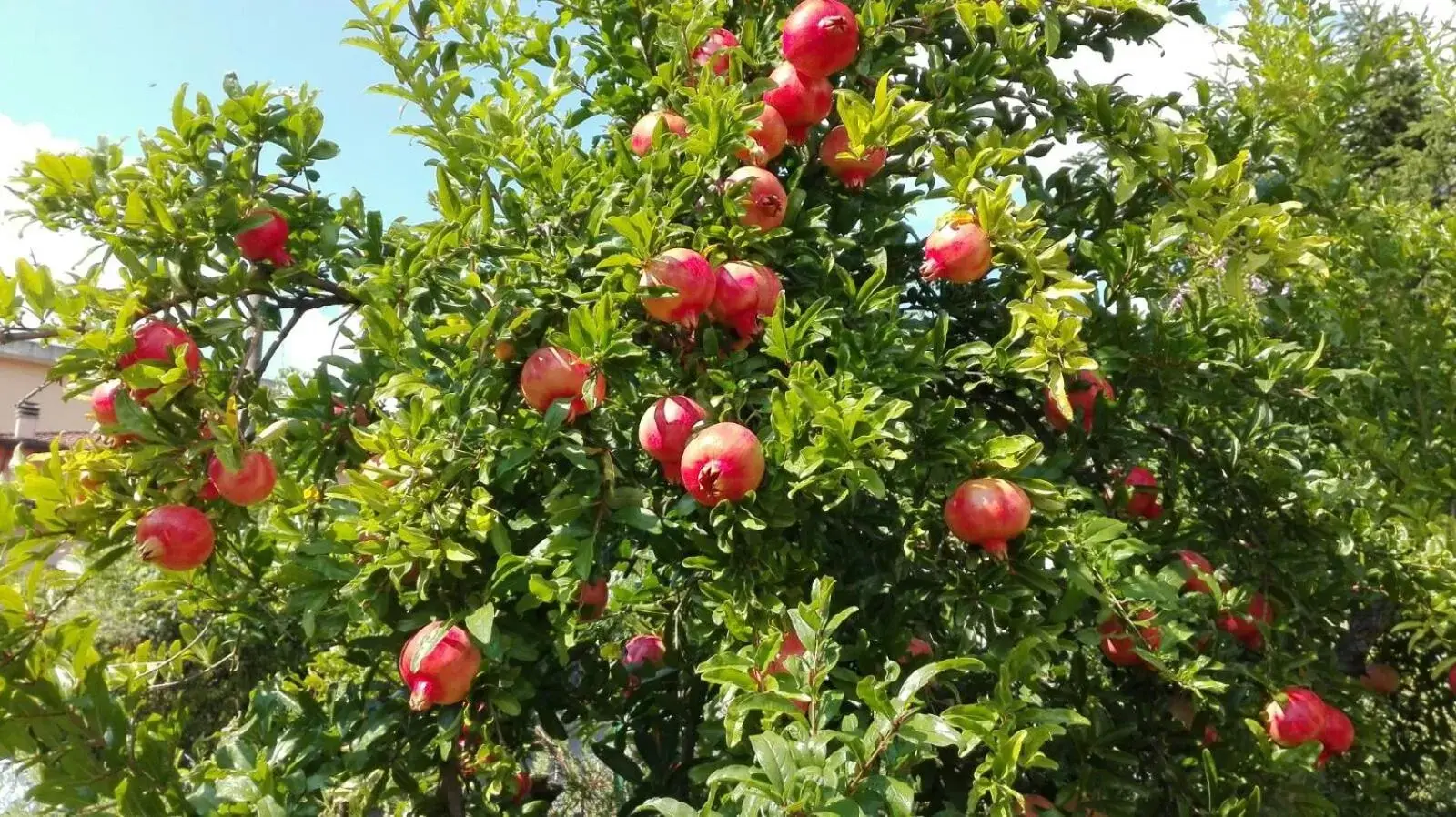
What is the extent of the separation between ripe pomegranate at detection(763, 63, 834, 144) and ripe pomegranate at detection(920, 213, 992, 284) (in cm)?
33

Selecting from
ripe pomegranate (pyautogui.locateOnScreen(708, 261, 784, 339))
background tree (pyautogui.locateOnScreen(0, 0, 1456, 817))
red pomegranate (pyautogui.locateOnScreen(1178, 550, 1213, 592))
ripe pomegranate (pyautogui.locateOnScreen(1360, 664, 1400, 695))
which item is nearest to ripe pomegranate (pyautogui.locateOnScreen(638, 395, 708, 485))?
background tree (pyautogui.locateOnScreen(0, 0, 1456, 817))

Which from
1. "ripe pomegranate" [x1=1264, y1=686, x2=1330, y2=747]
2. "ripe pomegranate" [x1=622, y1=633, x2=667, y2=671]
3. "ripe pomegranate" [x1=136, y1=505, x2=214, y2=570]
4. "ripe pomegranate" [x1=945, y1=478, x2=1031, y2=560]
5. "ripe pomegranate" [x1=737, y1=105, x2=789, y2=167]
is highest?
"ripe pomegranate" [x1=737, y1=105, x2=789, y2=167]

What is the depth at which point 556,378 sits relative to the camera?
1263 millimetres

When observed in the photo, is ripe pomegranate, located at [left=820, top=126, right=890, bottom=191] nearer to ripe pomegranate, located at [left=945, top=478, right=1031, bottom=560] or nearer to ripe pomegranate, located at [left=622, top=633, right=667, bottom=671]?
ripe pomegranate, located at [left=945, top=478, right=1031, bottom=560]

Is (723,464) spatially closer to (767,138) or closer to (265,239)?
(767,138)

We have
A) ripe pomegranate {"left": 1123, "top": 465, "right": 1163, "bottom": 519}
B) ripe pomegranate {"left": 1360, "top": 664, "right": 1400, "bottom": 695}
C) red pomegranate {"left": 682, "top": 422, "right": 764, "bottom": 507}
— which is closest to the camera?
red pomegranate {"left": 682, "top": 422, "right": 764, "bottom": 507}

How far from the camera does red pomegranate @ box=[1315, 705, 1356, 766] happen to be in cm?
160

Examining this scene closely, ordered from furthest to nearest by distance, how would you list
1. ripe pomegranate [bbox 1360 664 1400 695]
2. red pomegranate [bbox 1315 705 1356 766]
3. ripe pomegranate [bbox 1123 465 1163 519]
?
ripe pomegranate [bbox 1360 664 1400 695] → ripe pomegranate [bbox 1123 465 1163 519] → red pomegranate [bbox 1315 705 1356 766]

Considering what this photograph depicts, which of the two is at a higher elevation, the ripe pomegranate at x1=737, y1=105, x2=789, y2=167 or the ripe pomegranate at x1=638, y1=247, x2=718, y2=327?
the ripe pomegranate at x1=737, y1=105, x2=789, y2=167

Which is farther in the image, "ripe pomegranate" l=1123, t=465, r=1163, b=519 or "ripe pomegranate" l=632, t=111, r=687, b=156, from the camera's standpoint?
"ripe pomegranate" l=1123, t=465, r=1163, b=519

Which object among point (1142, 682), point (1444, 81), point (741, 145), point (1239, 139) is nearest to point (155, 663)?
point (741, 145)

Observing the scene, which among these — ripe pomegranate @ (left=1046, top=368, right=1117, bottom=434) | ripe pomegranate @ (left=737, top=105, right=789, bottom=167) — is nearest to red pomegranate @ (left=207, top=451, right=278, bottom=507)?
ripe pomegranate @ (left=737, top=105, right=789, bottom=167)

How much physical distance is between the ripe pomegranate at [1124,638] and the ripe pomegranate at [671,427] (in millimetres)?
648

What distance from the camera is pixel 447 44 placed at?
67.2 inches
